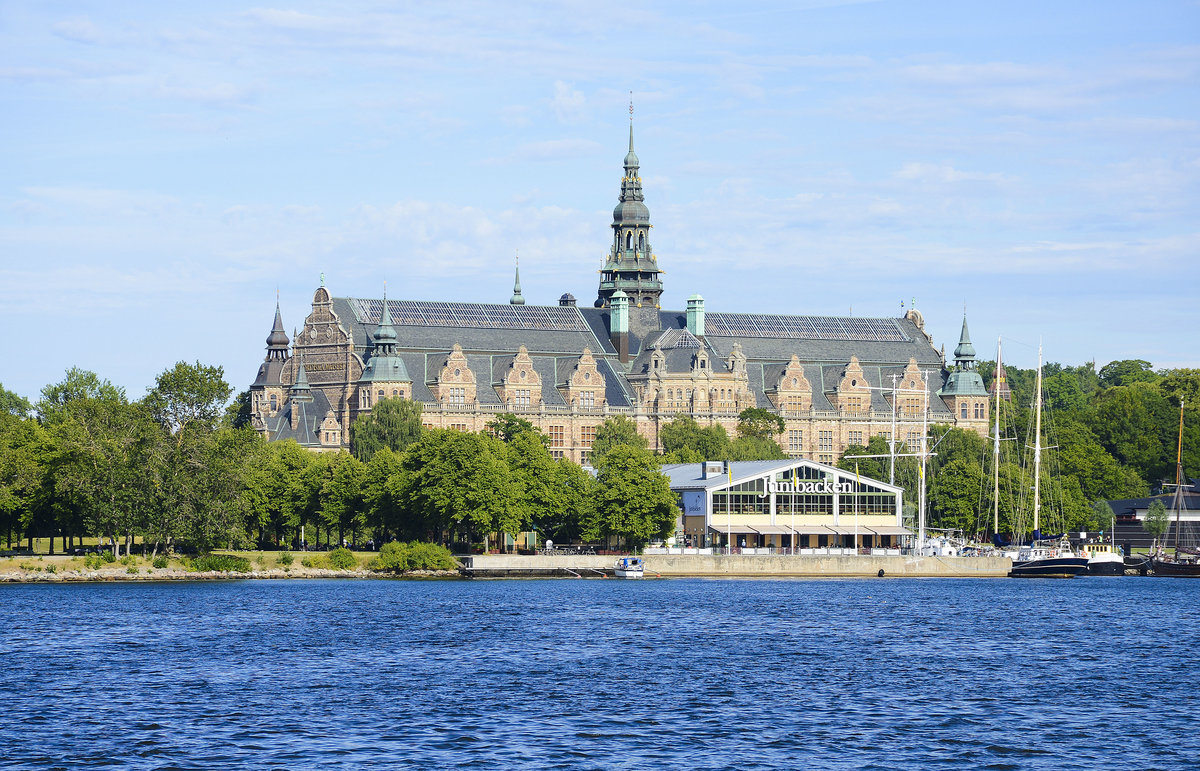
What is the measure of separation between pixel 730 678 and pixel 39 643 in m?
29.1

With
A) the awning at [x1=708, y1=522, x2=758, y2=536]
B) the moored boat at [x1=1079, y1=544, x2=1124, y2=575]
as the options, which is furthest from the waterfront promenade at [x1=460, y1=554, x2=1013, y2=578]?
the moored boat at [x1=1079, y1=544, x2=1124, y2=575]

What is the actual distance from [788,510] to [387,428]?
45.2 metres

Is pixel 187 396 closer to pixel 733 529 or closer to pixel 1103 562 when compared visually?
pixel 733 529

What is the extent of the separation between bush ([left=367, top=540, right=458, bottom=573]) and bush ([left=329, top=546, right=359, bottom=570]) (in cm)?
132

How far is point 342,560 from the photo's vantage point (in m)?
130

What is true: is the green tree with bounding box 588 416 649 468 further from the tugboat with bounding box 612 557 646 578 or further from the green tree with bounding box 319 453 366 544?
the tugboat with bounding box 612 557 646 578

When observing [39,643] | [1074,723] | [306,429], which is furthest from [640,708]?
[306,429]

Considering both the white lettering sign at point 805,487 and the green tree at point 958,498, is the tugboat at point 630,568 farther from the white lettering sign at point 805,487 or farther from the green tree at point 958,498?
the green tree at point 958,498

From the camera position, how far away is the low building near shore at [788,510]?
472ft

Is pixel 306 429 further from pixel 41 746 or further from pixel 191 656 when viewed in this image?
pixel 41 746

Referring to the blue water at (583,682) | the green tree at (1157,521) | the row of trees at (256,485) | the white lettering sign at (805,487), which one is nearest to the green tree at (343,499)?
the row of trees at (256,485)

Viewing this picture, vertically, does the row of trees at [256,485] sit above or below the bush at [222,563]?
above

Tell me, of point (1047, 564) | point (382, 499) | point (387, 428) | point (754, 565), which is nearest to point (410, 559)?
point (382, 499)

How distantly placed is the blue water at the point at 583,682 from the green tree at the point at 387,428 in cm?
6156
